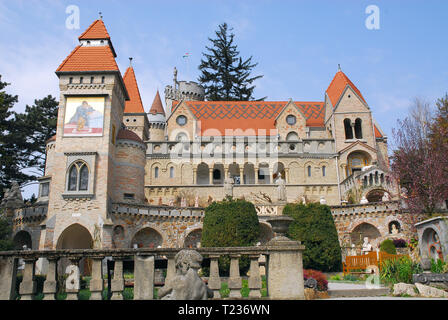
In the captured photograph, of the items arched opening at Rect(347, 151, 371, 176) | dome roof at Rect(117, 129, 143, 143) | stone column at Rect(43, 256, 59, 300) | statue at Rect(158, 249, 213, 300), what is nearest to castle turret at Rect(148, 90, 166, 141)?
dome roof at Rect(117, 129, 143, 143)

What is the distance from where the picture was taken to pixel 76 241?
82.6 ft

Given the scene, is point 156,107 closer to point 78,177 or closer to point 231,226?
point 78,177

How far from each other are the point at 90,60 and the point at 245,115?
20970mm

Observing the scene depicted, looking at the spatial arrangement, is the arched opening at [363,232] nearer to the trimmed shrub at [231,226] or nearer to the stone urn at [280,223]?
the trimmed shrub at [231,226]

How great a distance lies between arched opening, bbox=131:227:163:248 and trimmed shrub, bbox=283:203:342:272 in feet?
30.5

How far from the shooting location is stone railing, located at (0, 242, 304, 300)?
7250 millimetres

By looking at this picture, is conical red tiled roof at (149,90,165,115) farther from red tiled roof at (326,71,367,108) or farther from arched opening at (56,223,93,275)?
arched opening at (56,223,93,275)

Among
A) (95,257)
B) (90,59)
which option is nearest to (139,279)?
(95,257)

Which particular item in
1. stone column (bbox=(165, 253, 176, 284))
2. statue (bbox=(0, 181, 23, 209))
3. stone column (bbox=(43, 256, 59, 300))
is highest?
statue (bbox=(0, 181, 23, 209))

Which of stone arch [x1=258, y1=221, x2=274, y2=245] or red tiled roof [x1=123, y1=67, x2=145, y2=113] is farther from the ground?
red tiled roof [x1=123, y1=67, x2=145, y2=113]

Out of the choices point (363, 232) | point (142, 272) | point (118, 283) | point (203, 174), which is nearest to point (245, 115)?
point (203, 174)

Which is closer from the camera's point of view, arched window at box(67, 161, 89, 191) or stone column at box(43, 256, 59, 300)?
stone column at box(43, 256, 59, 300)

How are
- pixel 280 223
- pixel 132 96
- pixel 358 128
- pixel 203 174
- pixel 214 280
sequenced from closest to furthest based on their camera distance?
pixel 214 280, pixel 280 223, pixel 203 174, pixel 358 128, pixel 132 96

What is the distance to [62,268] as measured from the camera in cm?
2180
